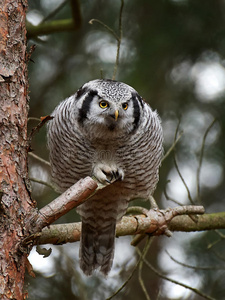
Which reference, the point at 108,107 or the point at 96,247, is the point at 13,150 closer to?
the point at 108,107

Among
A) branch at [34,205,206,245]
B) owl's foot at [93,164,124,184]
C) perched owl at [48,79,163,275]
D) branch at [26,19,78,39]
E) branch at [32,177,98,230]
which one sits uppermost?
branch at [26,19,78,39]

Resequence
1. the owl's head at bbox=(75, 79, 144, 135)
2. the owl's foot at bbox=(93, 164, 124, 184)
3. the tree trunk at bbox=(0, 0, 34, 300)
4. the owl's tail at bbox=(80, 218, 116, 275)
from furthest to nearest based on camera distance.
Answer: the owl's tail at bbox=(80, 218, 116, 275)
the owl's foot at bbox=(93, 164, 124, 184)
the owl's head at bbox=(75, 79, 144, 135)
the tree trunk at bbox=(0, 0, 34, 300)

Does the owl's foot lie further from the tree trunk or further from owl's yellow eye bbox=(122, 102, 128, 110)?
the tree trunk

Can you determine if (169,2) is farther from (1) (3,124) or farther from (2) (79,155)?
(1) (3,124)

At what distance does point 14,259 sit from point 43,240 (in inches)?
39.3

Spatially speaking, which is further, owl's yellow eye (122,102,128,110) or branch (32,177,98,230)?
owl's yellow eye (122,102,128,110)

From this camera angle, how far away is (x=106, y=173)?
11.2 ft

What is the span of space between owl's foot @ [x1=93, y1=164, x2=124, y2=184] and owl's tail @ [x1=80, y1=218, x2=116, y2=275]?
2.54 feet

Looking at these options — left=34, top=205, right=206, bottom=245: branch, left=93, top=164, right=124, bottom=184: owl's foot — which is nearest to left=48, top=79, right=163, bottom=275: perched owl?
left=93, top=164, right=124, bottom=184: owl's foot

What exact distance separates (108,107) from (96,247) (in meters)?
1.59

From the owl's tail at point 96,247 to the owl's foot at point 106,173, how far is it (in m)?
0.77

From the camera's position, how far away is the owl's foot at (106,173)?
3340 millimetres

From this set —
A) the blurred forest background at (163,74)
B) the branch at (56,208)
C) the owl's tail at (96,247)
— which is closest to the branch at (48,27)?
the blurred forest background at (163,74)

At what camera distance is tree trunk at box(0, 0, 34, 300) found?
2.16 meters
